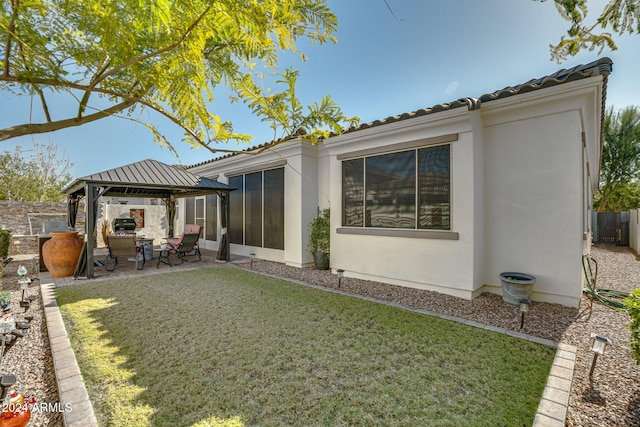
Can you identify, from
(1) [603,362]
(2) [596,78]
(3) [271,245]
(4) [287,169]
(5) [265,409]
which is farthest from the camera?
(3) [271,245]

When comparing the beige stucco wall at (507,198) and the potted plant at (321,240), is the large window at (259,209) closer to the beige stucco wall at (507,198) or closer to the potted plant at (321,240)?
the potted plant at (321,240)

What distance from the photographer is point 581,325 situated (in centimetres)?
450

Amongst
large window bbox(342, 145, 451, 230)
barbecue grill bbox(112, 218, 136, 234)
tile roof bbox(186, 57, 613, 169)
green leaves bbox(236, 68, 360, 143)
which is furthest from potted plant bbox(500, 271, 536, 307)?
barbecue grill bbox(112, 218, 136, 234)

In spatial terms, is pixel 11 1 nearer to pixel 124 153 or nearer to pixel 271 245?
pixel 271 245

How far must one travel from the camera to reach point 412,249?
257 inches

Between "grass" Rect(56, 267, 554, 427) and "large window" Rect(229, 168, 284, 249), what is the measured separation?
4743 mm

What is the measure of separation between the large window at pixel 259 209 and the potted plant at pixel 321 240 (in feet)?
4.88

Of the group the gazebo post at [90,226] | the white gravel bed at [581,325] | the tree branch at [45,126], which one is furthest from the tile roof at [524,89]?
the gazebo post at [90,226]

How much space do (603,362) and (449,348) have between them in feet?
5.64

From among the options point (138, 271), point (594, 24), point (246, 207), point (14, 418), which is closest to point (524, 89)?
point (594, 24)

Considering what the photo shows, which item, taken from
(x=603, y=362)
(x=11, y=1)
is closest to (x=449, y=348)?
(x=603, y=362)

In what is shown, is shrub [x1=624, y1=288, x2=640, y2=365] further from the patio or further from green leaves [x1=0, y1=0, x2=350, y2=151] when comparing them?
the patio

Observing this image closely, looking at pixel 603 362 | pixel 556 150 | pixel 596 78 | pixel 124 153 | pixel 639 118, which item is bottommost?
pixel 603 362

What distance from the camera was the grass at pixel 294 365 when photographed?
8.21 feet
